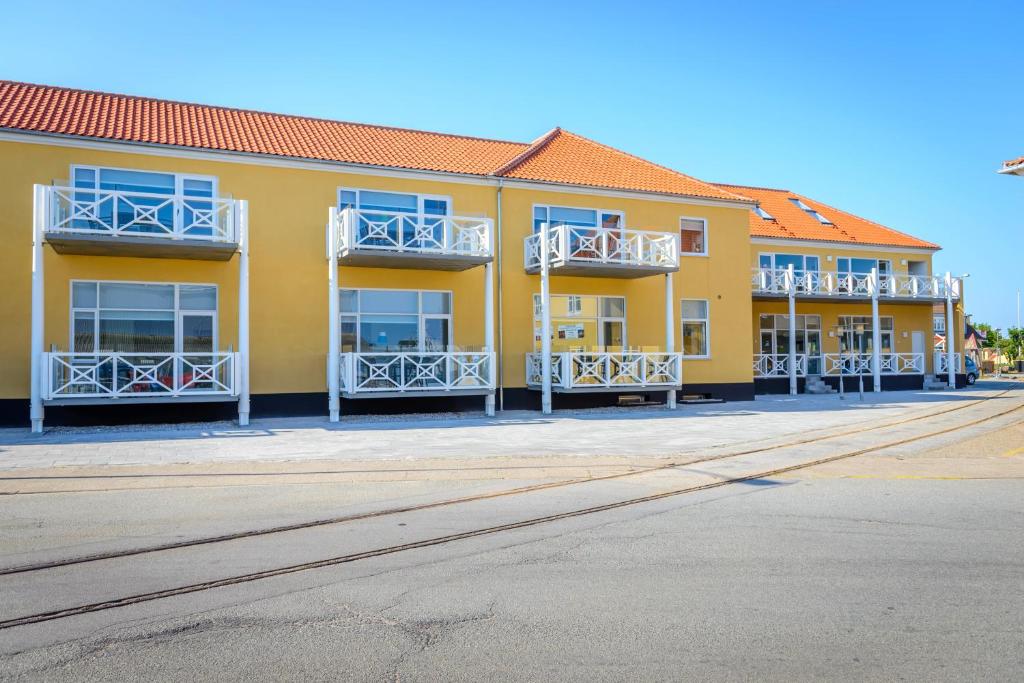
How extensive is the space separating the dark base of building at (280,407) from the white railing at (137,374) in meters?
0.55

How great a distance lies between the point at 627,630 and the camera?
4414mm

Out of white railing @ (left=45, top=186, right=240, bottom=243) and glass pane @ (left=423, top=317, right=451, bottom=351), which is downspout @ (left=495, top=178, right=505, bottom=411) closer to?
glass pane @ (left=423, top=317, right=451, bottom=351)

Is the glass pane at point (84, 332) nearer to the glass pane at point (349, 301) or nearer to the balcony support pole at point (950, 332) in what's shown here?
the glass pane at point (349, 301)

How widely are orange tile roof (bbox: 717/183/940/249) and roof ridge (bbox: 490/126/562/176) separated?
9.65 meters

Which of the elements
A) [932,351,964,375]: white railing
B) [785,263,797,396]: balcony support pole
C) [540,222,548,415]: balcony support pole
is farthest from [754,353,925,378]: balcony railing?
[540,222,548,415]: balcony support pole

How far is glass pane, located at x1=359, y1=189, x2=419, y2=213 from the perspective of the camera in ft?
64.2

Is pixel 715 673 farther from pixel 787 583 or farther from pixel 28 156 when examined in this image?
pixel 28 156

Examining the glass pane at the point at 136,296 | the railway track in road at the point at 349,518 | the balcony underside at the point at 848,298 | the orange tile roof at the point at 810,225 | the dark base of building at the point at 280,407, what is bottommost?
the railway track in road at the point at 349,518

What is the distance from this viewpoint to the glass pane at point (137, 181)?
17266mm

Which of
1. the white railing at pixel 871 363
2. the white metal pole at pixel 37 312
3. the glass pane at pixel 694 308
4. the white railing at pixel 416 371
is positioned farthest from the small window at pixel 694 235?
the white metal pole at pixel 37 312

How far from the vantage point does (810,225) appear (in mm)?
33000

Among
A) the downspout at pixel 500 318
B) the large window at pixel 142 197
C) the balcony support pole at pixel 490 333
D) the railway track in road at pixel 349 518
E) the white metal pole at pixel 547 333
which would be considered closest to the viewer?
the railway track in road at pixel 349 518

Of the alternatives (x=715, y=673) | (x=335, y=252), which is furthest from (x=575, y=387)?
(x=715, y=673)

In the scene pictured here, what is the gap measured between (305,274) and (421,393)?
4042 mm
